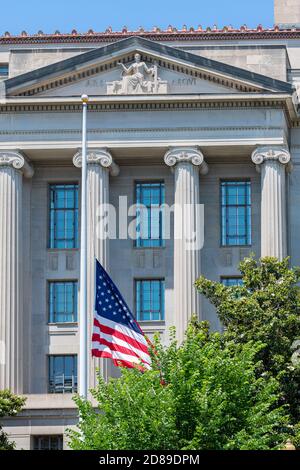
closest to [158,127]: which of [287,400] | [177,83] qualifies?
[177,83]

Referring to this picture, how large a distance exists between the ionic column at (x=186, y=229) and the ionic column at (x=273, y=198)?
283cm

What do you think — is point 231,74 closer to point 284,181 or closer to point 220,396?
point 284,181

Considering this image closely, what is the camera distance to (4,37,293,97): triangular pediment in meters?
74.3

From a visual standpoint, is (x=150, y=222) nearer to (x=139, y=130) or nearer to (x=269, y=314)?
(x=139, y=130)

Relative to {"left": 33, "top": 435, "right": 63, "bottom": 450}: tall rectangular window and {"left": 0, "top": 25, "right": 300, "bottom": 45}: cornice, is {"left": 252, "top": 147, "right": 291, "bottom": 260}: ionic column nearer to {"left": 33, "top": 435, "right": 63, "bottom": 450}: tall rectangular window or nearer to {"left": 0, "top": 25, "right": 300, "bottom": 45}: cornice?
{"left": 0, "top": 25, "right": 300, "bottom": 45}: cornice

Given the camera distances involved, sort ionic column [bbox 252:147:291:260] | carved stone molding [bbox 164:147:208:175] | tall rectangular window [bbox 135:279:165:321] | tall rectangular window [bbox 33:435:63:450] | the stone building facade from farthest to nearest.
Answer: tall rectangular window [bbox 135:279:165:321]
carved stone molding [bbox 164:147:208:175]
the stone building facade
ionic column [bbox 252:147:291:260]
tall rectangular window [bbox 33:435:63:450]

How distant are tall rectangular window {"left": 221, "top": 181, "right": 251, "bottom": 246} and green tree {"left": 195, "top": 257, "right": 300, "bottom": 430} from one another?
12.3 meters

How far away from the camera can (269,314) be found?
6091 centimetres

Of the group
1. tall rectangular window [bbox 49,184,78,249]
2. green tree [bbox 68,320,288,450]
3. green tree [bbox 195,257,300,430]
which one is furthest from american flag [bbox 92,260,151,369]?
tall rectangular window [bbox 49,184,78,249]

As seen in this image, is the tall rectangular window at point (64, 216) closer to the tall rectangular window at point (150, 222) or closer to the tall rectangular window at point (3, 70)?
the tall rectangular window at point (150, 222)

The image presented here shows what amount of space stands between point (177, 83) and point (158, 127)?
6.99ft

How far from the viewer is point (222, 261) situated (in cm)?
7588

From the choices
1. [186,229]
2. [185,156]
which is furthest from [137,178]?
[186,229]

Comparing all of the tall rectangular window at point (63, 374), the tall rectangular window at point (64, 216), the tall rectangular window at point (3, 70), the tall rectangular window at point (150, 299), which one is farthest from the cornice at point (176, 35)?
the tall rectangular window at point (63, 374)
